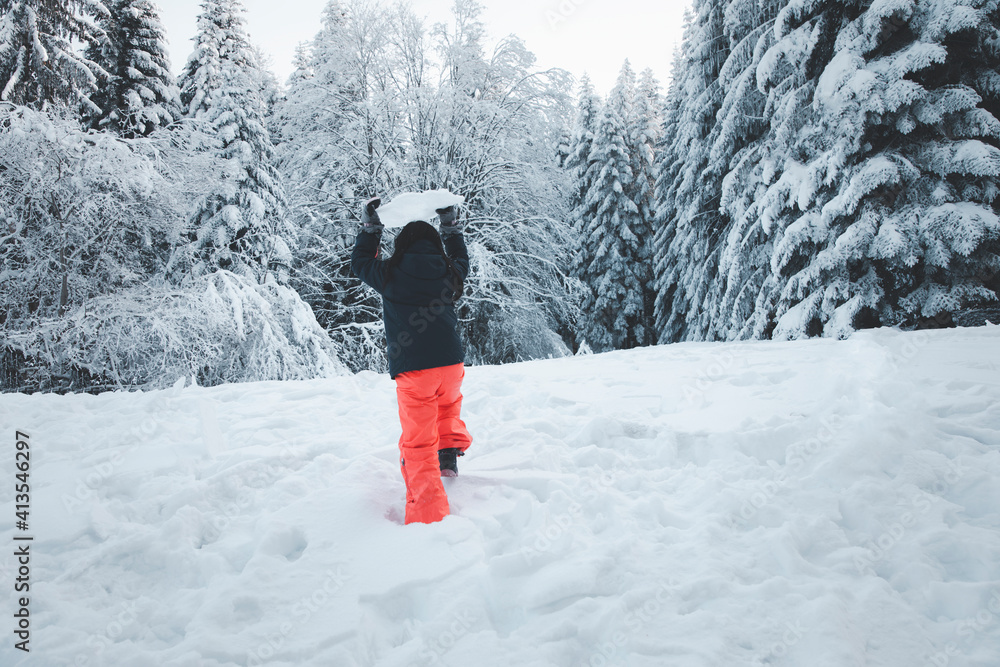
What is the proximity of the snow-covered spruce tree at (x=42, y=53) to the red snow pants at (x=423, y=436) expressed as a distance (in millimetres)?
11519

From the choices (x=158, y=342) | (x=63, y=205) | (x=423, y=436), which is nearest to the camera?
(x=423, y=436)

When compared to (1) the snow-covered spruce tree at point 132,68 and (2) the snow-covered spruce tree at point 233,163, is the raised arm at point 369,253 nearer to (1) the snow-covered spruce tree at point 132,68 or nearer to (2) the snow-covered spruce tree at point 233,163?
(2) the snow-covered spruce tree at point 233,163

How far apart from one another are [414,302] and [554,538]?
1.45 metres

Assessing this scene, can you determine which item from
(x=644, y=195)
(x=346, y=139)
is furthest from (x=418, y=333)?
(x=644, y=195)

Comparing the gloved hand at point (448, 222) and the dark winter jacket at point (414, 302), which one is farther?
the gloved hand at point (448, 222)

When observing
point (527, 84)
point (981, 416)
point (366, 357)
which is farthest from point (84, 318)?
point (981, 416)

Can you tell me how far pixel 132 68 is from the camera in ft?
39.9

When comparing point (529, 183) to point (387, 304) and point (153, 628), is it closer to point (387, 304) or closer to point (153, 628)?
point (387, 304)

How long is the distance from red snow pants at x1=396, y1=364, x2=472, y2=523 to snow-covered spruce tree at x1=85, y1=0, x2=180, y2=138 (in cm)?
1234

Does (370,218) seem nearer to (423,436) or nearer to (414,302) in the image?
(414,302)

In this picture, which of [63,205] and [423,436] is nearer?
[423,436]

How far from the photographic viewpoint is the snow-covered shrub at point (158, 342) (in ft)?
26.0

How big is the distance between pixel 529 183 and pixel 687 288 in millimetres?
6392

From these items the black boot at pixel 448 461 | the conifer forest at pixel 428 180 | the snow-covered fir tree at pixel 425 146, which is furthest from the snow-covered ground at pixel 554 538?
the snow-covered fir tree at pixel 425 146
